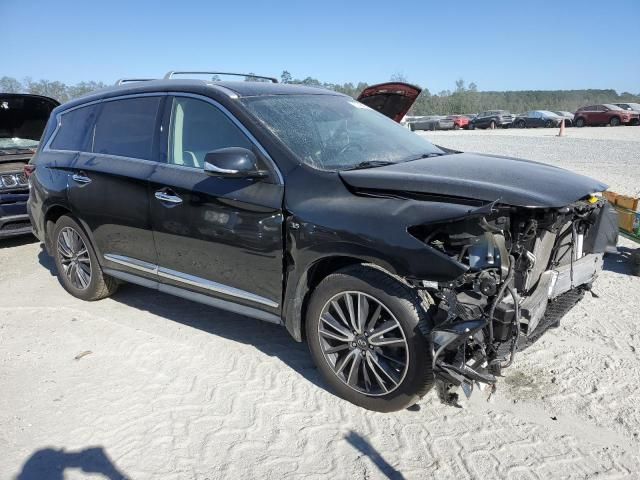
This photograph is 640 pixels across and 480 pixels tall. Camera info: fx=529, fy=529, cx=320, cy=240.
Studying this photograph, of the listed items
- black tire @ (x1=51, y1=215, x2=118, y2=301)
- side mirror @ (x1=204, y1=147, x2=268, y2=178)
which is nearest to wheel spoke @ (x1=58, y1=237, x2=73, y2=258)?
black tire @ (x1=51, y1=215, x2=118, y2=301)

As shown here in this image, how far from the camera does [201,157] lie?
3945 millimetres

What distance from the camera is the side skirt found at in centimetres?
366

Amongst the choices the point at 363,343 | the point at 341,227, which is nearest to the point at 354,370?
the point at 363,343

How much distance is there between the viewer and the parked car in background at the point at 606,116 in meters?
34.2

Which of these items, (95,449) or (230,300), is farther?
(230,300)

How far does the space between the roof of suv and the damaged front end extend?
1.85 m

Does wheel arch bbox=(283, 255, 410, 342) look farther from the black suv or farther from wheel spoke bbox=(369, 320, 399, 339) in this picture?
wheel spoke bbox=(369, 320, 399, 339)

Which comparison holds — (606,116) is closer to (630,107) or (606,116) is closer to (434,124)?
(630,107)

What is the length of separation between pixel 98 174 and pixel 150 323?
1367mm

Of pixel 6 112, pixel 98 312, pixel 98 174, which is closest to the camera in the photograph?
pixel 98 174

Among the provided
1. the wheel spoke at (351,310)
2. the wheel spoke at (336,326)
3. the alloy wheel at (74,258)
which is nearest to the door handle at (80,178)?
the alloy wheel at (74,258)

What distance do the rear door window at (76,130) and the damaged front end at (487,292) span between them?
3.45 metres

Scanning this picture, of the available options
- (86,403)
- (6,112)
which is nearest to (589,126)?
(6,112)

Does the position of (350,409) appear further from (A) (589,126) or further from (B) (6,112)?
(A) (589,126)
